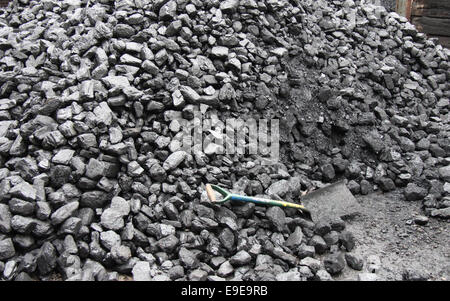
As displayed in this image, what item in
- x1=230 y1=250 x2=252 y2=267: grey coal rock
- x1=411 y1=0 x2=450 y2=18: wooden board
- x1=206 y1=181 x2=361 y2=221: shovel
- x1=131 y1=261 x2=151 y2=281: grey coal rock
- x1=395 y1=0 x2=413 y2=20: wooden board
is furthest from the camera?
x1=395 y1=0 x2=413 y2=20: wooden board

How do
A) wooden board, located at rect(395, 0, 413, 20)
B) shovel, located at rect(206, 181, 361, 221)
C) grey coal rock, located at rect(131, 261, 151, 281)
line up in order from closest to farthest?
grey coal rock, located at rect(131, 261, 151, 281), shovel, located at rect(206, 181, 361, 221), wooden board, located at rect(395, 0, 413, 20)

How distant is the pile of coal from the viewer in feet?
9.89

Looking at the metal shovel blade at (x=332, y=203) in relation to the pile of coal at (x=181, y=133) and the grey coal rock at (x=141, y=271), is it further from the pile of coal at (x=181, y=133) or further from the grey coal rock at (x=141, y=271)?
the grey coal rock at (x=141, y=271)

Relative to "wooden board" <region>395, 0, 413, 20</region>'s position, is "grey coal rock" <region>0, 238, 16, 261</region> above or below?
below

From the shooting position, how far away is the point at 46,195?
10.2 feet

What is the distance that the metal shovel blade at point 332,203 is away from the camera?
3.66m

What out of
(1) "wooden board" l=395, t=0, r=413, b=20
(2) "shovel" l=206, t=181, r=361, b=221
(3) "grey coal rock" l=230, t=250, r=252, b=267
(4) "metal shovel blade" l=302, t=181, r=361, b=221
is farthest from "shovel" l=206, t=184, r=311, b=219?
(1) "wooden board" l=395, t=0, r=413, b=20

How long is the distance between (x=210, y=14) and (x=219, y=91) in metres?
0.97

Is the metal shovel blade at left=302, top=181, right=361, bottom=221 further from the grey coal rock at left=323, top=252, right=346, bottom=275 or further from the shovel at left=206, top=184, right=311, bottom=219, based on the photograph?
the grey coal rock at left=323, top=252, right=346, bottom=275

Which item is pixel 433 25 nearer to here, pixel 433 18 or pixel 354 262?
pixel 433 18

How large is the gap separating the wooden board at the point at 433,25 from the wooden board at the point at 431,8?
0.06 m

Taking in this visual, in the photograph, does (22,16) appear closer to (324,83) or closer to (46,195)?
(46,195)

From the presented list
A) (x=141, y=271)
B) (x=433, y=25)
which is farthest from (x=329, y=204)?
(x=433, y=25)
